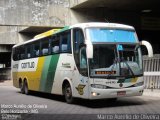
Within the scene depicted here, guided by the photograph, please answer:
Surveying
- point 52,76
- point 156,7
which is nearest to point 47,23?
point 156,7

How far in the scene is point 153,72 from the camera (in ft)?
68.3

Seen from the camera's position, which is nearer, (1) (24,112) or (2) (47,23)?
(1) (24,112)

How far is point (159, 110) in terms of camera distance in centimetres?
1367

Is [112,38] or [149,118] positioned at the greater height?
[112,38]

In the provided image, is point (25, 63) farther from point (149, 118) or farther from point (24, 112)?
point (149, 118)

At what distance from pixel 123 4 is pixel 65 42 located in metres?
11.9

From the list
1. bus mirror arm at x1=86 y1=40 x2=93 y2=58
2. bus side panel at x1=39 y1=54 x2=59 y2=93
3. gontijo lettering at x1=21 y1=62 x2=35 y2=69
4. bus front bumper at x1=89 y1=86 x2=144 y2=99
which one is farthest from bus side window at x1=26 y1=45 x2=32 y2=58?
bus mirror arm at x1=86 y1=40 x2=93 y2=58

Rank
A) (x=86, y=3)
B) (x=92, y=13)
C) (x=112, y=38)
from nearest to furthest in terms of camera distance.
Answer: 1. (x=112, y=38)
2. (x=86, y=3)
3. (x=92, y=13)

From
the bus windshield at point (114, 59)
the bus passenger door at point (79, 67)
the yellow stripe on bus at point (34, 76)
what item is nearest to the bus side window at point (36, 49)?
the yellow stripe on bus at point (34, 76)

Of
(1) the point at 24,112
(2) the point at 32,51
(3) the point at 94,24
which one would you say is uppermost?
(3) the point at 94,24

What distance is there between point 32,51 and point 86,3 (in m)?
6.91

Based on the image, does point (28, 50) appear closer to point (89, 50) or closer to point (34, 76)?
point (34, 76)

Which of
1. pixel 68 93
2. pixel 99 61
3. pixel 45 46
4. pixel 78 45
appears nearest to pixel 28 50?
pixel 45 46

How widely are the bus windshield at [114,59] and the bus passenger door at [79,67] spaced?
0.46 meters
